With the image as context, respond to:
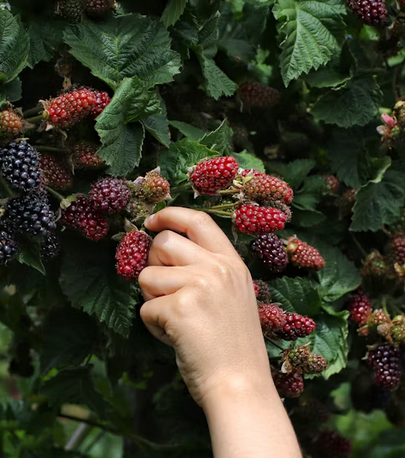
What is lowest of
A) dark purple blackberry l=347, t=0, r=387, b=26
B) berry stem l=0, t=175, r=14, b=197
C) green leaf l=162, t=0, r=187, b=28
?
berry stem l=0, t=175, r=14, b=197

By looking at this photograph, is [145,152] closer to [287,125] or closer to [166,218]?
[166,218]

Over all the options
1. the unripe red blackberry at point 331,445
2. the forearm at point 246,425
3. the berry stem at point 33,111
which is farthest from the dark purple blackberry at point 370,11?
Result: the unripe red blackberry at point 331,445

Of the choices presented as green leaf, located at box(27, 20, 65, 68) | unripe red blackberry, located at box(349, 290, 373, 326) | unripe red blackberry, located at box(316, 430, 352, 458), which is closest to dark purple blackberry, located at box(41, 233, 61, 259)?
green leaf, located at box(27, 20, 65, 68)

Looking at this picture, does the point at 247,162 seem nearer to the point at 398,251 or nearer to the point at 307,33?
the point at 307,33

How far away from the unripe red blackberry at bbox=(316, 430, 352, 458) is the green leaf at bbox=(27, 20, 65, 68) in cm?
131

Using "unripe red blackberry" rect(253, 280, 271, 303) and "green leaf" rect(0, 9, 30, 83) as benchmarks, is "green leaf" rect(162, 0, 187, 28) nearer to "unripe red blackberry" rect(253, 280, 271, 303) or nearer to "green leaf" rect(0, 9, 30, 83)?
"green leaf" rect(0, 9, 30, 83)

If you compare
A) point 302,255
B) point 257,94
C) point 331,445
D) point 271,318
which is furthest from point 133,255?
point 331,445

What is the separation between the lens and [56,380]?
154cm

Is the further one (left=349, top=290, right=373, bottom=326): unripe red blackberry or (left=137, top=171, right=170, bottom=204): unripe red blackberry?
(left=349, top=290, right=373, bottom=326): unripe red blackberry

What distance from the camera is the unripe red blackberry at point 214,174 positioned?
0.98 metres

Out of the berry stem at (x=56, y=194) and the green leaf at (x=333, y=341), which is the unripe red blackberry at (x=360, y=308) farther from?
the berry stem at (x=56, y=194)

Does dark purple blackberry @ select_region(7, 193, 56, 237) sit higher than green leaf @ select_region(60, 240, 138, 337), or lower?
higher

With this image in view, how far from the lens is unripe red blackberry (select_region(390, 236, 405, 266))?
139cm

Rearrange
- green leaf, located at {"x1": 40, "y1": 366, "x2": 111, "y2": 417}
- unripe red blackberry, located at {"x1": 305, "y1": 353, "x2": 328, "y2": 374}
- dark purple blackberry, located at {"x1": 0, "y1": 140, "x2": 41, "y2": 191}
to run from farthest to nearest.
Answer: green leaf, located at {"x1": 40, "y1": 366, "x2": 111, "y2": 417} → unripe red blackberry, located at {"x1": 305, "y1": 353, "x2": 328, "y2": 374} → dark purple blackberry, located at {"x1": 0, "y1": 140, "x2": 41, "y2": 191}
